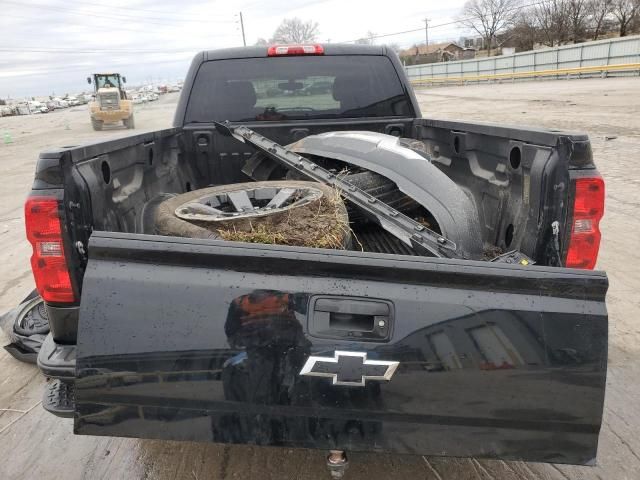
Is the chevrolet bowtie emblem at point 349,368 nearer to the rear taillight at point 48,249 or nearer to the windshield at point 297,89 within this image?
the rear taillight at point 48,249

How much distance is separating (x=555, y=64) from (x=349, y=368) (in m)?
44.6

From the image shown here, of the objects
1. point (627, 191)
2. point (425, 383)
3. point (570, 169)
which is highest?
point (570, 169)

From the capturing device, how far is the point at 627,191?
25.2ft

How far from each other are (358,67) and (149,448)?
10.3ft

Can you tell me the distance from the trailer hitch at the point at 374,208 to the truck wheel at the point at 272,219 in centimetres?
16

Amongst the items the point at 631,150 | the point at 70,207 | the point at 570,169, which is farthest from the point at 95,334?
the point at 631,150

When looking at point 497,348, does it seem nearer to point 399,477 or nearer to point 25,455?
point 399,477

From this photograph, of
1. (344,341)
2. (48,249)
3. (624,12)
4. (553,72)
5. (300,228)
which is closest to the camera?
(344,341)

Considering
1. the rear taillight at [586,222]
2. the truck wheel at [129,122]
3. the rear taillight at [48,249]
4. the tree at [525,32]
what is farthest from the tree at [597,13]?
the rear taillight at [48,249]

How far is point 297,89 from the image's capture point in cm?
420

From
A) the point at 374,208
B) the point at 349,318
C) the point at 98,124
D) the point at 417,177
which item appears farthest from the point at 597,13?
the point at 349,318

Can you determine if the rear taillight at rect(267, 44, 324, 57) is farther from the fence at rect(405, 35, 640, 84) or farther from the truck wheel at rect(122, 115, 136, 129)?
the fence at rect(405, 35, 640, 84)

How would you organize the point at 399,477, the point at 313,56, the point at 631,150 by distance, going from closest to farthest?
the point at 399,477
the point at 313,56
the point at 631,150

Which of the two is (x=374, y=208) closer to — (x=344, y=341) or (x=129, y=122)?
(x=344, y=341)
